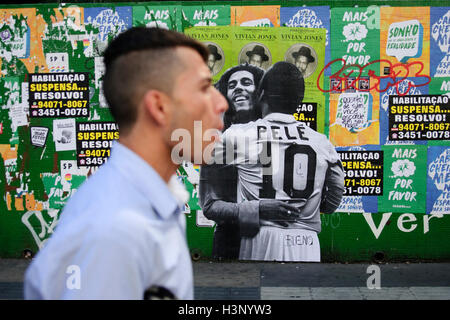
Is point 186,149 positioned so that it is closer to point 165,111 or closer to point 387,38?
point 165,111

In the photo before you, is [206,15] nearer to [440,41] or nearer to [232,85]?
[232,85]

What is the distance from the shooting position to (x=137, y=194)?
4.21ft

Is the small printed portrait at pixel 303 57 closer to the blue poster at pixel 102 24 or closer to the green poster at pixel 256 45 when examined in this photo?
the green poster at pixel 256 45

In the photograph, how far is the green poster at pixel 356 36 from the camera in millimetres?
6078

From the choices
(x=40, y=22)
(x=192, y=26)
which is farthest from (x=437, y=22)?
(x=40, y=22)

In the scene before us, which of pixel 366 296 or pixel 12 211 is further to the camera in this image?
pixel 12 211

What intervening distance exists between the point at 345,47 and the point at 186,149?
4.99 m

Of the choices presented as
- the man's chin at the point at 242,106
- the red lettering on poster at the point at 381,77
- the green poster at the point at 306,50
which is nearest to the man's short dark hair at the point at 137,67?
the man's chin at the point at 242,106

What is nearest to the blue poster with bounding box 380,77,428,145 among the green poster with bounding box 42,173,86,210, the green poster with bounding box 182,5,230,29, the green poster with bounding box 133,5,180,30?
the green poster with bounding box 182,5,230,29

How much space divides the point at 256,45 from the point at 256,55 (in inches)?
4.9

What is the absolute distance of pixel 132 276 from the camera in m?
1.12

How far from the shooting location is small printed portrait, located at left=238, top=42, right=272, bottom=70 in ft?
20.2

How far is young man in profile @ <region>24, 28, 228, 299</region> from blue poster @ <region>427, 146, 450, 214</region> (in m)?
5.20

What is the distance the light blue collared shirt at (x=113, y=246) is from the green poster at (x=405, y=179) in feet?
17.3
